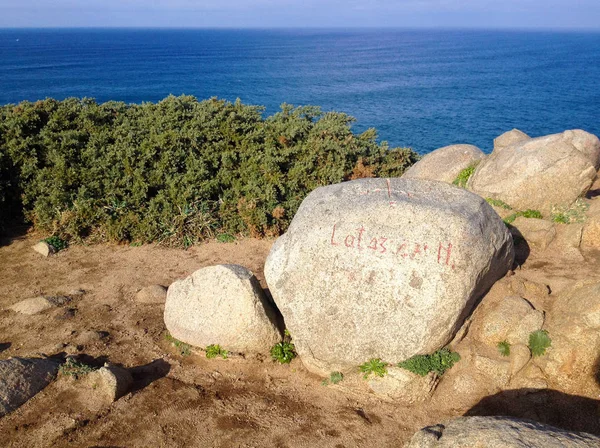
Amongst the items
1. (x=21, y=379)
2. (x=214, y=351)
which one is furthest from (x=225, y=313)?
(x=21, y=379)

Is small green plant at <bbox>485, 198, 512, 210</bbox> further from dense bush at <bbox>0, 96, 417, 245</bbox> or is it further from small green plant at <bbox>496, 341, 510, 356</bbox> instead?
small green plant at <bbox>496, 341, 510, 356</bbox>

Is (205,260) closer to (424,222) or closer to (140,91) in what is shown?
(424,222)

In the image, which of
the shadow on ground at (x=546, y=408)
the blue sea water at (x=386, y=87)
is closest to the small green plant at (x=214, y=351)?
the shadow on ground at (x=546, y=408)

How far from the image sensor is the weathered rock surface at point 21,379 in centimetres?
642

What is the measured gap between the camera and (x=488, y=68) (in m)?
84.8

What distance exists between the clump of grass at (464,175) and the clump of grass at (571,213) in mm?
2279

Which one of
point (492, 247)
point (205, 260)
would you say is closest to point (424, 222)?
point (492, 247)

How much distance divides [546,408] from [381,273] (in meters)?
2.89

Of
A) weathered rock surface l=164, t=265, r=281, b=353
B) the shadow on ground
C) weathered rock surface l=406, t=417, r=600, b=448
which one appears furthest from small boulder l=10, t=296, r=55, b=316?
the shadow on ground

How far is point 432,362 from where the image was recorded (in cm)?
701

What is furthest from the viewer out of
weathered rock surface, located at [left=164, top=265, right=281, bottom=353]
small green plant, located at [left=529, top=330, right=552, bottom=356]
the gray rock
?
the gray rock

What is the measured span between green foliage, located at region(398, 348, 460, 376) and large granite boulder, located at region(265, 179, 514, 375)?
104mm

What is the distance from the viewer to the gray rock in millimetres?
11248

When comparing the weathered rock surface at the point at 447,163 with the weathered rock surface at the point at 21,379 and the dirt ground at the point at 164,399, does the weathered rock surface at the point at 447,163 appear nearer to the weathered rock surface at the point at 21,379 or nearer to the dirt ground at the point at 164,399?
the dirt ground at the point at 164,399
